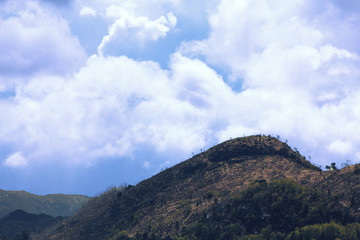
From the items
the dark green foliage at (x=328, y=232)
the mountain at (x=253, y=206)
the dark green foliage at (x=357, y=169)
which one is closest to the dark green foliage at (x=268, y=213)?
the mountain at (x=253, y=206)

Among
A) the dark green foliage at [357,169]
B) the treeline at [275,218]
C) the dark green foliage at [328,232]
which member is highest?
the dark green foliage at [357,169]

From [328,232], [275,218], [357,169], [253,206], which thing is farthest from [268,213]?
[357,169]

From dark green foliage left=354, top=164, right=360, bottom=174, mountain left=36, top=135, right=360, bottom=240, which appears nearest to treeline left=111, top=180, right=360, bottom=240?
mountain left=36, top=135, right=360, bottom=240

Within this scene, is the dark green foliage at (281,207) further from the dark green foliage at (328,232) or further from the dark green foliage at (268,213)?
the dark green foliage at (328,232)

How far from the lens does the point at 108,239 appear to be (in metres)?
187

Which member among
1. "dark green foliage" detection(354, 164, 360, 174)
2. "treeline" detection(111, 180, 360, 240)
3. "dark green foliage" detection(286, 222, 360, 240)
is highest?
"dark green foliage" detection(354, 164, 360, 174)

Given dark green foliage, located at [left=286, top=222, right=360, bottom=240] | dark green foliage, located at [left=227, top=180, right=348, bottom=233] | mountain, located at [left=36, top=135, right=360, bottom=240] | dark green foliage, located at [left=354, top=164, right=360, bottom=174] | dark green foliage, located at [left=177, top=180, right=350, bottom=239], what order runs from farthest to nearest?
dark green foliage, located at [left=354, top=164, right=360, bottom=174] < mountain, located at [left=36, top=135, right=360, bottom=240] < dark green foliage, located at [left=227, top=180, right=348, bottom=233] < dark green foliage, located at [left=177, top=180, right=350, bottom=239] < dark green foliage, located at [left=286, top=222, right=360, bottom=240]

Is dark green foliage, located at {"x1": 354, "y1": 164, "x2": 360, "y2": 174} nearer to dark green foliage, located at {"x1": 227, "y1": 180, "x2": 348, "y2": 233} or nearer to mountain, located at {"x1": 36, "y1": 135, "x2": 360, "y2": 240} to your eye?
mountain, located at {"x1": 36, "y1": 135, "x2": 360, "y2": 240}

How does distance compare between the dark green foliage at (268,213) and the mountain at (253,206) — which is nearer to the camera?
the dark green foliage at (268,213)

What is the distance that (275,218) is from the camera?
5669 inches

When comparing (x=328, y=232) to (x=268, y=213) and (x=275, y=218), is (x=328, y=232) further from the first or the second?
(x=268, y=213)

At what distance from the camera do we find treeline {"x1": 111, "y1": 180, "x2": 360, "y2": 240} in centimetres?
12962

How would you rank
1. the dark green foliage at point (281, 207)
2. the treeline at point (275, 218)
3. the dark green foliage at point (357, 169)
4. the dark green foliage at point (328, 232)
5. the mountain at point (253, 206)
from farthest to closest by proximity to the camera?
the dark green foliage at point (357, 169), the mountain at point (253, 206), the dark green foliage at point (281, 207), the treeline at point (275, 218), the dark green foliage at point (328, 232)

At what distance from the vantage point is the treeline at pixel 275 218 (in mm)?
129625
